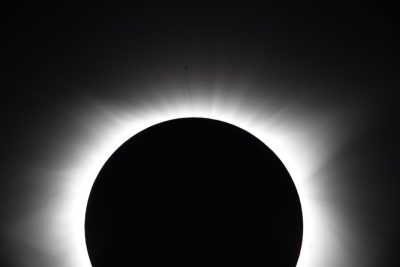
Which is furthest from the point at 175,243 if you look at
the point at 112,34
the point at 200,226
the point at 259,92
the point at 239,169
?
the point at 112,34

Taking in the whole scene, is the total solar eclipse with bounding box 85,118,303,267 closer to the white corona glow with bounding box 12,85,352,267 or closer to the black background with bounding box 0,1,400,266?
the white corona glow with bounding box 12,85,352,267

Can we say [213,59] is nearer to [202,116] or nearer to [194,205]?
[202,116]

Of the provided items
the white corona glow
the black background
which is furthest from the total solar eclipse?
the black background

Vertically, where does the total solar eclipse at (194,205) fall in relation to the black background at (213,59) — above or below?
below

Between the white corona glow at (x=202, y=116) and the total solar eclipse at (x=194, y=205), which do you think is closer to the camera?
the total solar eclipse at (x=194, y=205)

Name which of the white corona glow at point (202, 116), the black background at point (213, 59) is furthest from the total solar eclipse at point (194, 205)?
the black background at point (213, 59)

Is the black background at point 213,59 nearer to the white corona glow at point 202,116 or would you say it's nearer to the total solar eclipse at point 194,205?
the white corona glow at point 202,116

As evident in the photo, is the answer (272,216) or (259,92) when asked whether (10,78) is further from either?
(272,216)
